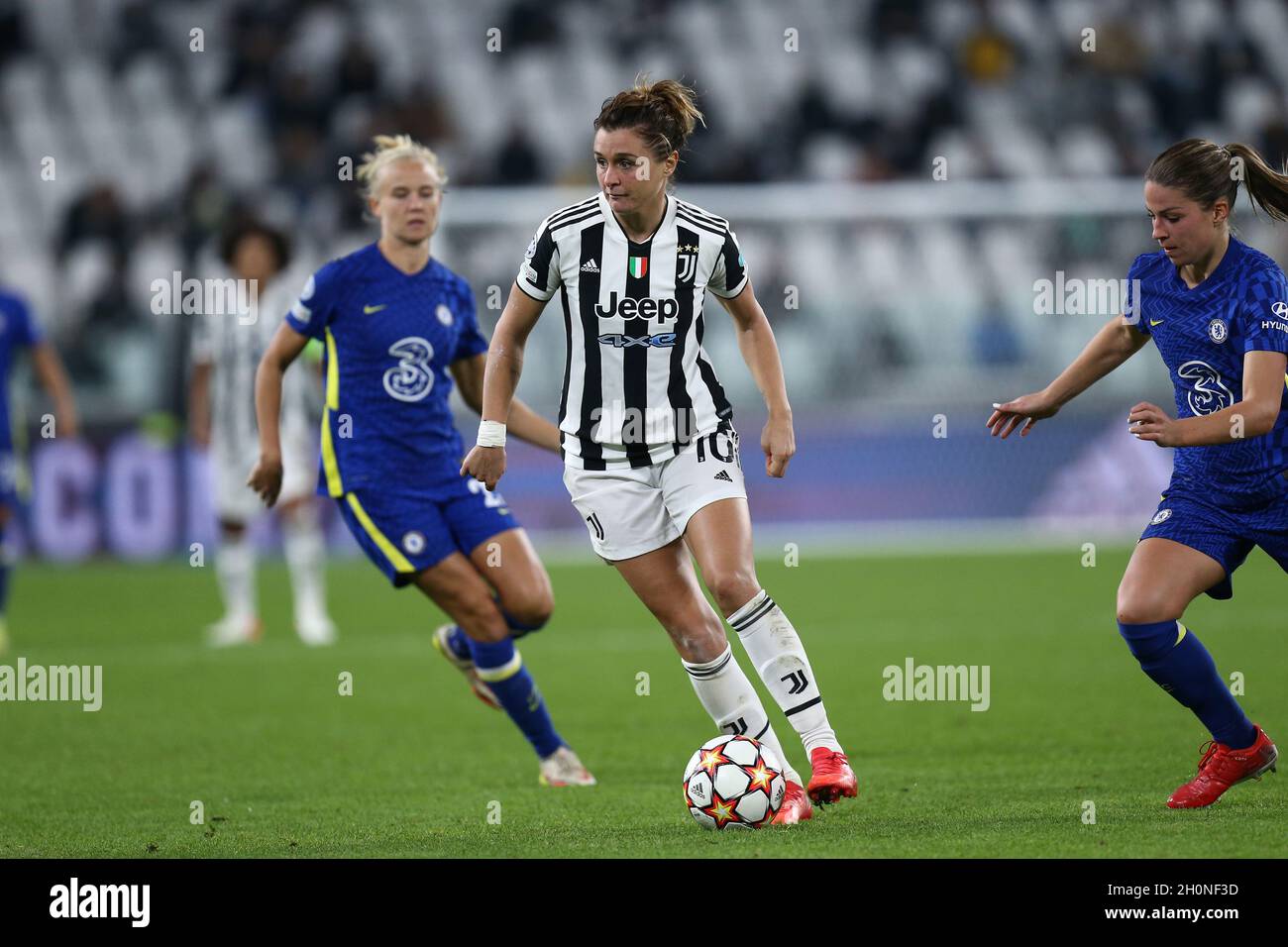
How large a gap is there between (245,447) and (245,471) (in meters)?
0.19

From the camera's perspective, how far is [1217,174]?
553 cm

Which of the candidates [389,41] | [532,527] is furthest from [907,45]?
[532,527]

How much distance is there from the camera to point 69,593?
1434 cm

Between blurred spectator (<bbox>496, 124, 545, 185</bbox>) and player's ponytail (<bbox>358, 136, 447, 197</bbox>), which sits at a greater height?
blurred spectator (<bbox>496, 124, 545, 185</bbox>)

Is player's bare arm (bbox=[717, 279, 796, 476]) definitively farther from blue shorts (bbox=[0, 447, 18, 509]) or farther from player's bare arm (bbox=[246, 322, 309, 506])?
blue shorts (bbox=[0, 447, 18, 509])

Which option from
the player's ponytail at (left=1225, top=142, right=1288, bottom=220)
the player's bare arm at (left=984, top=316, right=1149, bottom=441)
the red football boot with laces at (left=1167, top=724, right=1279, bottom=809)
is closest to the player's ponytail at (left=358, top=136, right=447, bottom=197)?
the player's bare arm at (left=984, top=316, right=1149, bottom=441)

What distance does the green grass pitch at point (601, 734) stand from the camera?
5426 millimetres

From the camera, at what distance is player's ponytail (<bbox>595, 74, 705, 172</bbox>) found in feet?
18.2

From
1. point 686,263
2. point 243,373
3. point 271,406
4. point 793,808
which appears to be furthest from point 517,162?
point 793,808

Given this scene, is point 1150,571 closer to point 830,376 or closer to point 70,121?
point 830,376

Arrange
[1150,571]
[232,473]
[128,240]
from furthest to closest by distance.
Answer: [128,240]
[232,473]
[1150,571]

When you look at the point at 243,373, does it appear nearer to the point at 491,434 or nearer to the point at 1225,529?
the point at 491,434

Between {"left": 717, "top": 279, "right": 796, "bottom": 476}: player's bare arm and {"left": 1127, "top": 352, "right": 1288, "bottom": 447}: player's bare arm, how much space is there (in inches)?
44.1

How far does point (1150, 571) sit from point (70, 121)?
1895 centimetres
